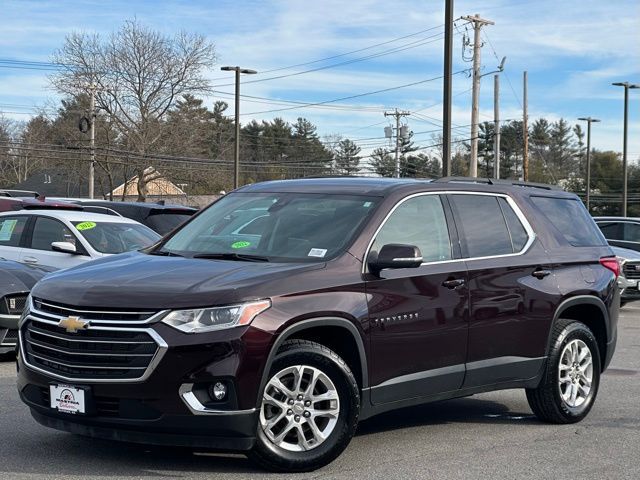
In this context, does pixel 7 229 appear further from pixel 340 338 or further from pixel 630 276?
pixel 630 276

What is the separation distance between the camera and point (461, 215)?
258 inches

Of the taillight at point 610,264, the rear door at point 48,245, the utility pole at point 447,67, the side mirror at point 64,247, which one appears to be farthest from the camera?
the utility pole at point 447,67

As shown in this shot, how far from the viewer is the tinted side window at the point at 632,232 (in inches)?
763

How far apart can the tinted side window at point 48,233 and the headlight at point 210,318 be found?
755 cm

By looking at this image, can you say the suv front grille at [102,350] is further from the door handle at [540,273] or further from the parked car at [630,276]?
the parked car at [630,276]

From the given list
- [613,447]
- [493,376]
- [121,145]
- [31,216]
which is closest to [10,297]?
[31,216]

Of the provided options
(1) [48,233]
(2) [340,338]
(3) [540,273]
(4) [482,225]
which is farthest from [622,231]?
(2) [340,338]

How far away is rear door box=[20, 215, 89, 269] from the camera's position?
38.8 ft

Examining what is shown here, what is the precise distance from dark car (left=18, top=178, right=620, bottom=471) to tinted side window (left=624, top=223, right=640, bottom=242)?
499 inches

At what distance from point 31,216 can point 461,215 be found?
7855 millimetres

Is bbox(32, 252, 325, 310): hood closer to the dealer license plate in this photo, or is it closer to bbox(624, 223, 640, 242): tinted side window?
the dealer license plate

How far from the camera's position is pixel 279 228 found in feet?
19.9

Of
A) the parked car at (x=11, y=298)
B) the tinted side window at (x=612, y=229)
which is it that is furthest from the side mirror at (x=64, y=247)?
the tinted side window at (x=612, y=229)

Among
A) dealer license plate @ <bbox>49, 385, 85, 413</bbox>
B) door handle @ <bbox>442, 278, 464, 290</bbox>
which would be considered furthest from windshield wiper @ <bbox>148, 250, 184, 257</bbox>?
door handle @ <bbox>442, 278, 464, 290</bbox>
